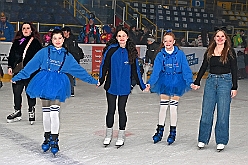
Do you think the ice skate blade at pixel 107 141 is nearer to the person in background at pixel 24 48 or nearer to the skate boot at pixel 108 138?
the skate boot at pixel 108 138

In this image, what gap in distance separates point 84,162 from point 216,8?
19.4 metres

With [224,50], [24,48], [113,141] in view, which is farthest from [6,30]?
[224,50]

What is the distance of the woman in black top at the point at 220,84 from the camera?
5098 millimetres

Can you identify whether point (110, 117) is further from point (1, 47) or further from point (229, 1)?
point (229, 1)

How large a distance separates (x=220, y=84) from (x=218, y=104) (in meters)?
0.23

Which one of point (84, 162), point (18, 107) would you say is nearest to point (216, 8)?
point (18, 107)

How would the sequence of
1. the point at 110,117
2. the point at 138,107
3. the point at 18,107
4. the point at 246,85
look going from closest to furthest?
the point at 110,117, the point at 18,107, the point at 138,107, the point at 246,85

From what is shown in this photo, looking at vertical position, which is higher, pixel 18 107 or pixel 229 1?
pixel 229 1

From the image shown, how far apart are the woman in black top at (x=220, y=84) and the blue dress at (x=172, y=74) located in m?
0.16

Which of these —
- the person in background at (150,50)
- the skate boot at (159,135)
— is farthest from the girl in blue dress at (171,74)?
the person in background at (150,50)

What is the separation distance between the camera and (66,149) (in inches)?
201

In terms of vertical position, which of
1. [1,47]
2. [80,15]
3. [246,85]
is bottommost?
[246,85]

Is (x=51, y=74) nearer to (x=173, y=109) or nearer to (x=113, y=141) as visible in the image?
(x=113, y=141)

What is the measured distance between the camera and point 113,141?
5566 millimetres
